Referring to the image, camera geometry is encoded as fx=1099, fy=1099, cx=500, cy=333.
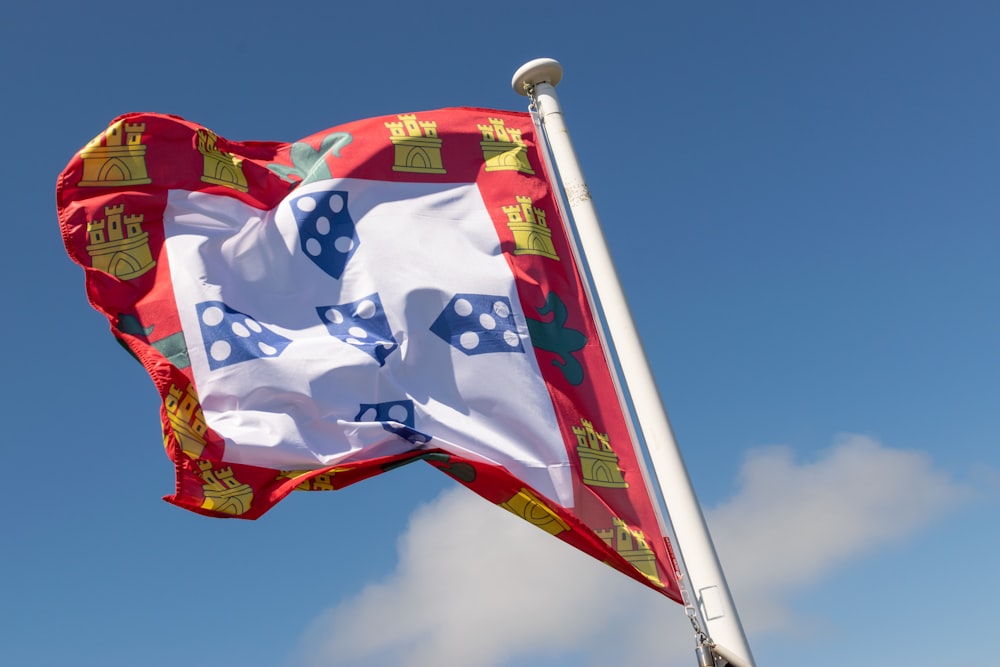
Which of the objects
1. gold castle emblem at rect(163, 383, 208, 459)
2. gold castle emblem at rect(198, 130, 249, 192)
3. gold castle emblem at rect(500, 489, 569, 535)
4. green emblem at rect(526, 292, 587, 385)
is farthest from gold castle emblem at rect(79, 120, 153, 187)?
gold castle emblem at rect(500, 489, 569, 535)

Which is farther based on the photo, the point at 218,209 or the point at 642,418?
the point at 218,209

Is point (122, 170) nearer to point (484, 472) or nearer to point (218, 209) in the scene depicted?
point (218, 209)

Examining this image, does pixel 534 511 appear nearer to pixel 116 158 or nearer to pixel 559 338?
pixel 559 338

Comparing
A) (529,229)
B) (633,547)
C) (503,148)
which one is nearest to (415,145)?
(503,148)

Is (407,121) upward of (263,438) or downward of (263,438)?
upward

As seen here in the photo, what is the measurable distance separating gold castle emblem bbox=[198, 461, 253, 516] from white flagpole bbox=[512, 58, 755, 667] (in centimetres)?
361

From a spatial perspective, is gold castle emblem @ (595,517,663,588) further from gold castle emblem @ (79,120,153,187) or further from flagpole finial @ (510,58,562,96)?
Result: gold castle emblem @ (79,120,153,187)

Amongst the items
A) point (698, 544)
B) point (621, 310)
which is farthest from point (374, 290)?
point (698, 544)

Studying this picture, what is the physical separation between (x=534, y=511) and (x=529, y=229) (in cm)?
314

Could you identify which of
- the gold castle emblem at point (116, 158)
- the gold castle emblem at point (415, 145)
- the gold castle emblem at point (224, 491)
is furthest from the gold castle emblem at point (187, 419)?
the gold castle emblem at point (415, 145)

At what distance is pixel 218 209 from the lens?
1135cm

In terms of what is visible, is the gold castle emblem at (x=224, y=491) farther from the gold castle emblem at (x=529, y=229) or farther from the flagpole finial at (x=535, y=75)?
the flagpole finial at (x=535, y=75)

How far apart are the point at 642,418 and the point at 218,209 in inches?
192

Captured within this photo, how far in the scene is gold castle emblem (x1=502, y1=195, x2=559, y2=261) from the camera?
1141 centimetres
